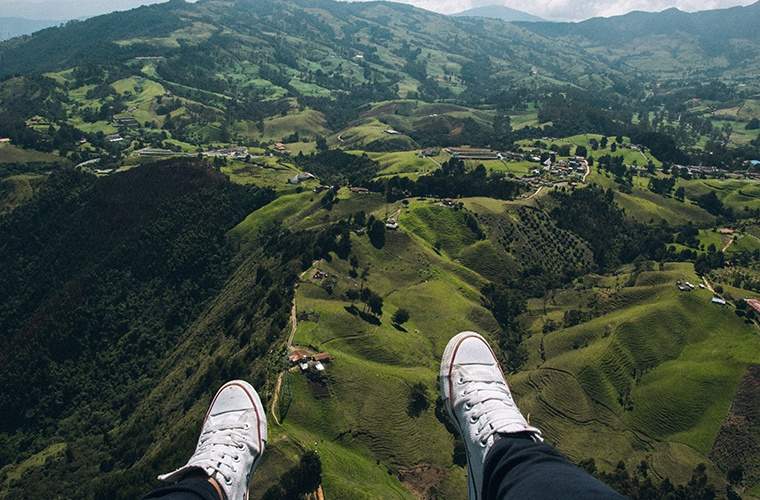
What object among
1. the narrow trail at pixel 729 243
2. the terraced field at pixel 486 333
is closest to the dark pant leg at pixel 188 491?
the terraced field at pixel 486 333

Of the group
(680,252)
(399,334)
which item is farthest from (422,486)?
(680,252)

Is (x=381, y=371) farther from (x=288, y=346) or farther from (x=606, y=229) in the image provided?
(x=606, y=229)

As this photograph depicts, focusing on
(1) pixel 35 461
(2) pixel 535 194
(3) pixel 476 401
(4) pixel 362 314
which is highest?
(3) pixel 476 401

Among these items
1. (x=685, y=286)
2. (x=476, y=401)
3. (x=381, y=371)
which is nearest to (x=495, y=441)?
(x=476, y=401)

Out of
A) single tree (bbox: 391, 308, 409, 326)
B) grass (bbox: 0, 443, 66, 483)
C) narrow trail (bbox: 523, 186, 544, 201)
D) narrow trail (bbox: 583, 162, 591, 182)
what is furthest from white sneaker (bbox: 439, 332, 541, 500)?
narrow trail (bbox: 583, 162, 591, 182)

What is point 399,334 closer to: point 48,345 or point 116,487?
point 116,487

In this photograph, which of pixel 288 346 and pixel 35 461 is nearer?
pixel 288 346

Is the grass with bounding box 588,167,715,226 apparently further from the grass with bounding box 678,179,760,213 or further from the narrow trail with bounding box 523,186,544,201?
the narrow trail with bounding box 523,186,544,201
